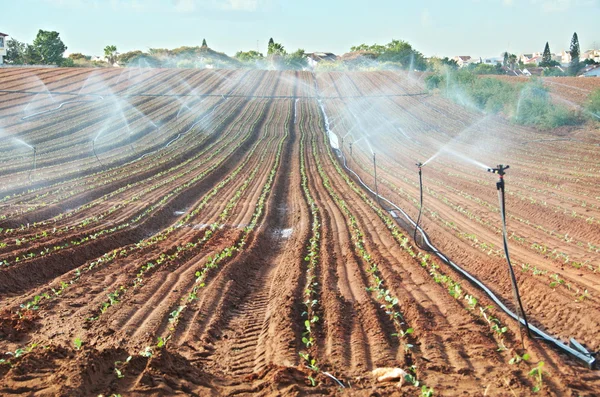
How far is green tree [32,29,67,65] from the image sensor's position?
8600 cm

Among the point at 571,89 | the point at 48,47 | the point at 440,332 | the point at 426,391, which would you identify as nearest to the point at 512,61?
the point at 571,89

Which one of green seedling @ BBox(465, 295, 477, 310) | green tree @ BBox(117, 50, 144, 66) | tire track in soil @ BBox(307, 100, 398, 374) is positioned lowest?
tire track in soil @ BBox(307, 100, 398, 374)

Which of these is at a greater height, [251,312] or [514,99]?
[514,99]

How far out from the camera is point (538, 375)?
588 centimetres

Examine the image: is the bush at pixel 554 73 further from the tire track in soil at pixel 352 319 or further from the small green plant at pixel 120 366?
the small green plant at pixel 120 366

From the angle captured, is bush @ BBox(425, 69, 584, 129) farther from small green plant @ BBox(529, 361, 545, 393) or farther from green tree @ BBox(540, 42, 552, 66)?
green tree @ BBox(540, 42, 552, 66)

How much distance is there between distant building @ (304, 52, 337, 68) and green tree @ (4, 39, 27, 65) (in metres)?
46.4

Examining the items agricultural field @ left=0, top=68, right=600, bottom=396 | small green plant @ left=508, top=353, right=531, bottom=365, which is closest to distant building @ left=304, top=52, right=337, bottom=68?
agricultural field @ left=0, top=68, right=600, bottom=396

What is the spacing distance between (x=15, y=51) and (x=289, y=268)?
8688cm

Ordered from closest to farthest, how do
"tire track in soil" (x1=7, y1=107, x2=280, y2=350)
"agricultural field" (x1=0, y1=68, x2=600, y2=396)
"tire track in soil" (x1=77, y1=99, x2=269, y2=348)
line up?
"agricultural field" (x1=0, y1=68, x2=600, y2=396) → "tire track in soil" (x1=77, y1=99, x2=269, y2=348) → "tire track in soil" (x1=7, y1=107, x2=280, y2=350)

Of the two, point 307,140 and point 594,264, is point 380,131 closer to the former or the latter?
point 307,140

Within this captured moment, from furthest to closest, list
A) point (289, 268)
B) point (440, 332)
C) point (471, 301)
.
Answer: point (289, 268) → point (471, 301) → point (440, 332)

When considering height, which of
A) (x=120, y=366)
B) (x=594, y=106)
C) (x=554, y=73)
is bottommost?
(x=120, y=366)

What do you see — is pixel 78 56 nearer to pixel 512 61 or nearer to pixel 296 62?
pixel 296 62
